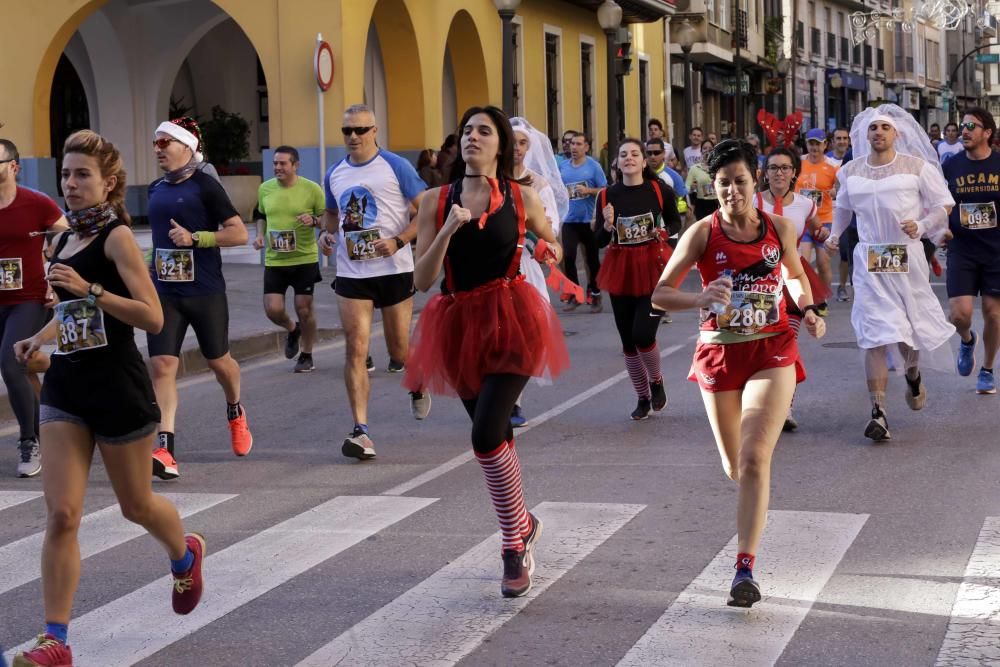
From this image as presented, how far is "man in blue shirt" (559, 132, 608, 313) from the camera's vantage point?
55.1ft

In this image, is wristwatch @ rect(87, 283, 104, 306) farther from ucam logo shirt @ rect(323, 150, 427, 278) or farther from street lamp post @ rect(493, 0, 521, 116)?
street lamp post @ rect(493, 0, 521, 116)

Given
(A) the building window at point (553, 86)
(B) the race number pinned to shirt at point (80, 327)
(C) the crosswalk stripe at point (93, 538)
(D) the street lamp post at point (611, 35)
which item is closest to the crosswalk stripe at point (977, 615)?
(B) the race number pinned to shirt at point (80, 327)

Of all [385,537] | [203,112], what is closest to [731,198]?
[385,537]

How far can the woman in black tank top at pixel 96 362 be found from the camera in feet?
16.1

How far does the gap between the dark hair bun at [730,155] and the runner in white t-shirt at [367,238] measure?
318cm

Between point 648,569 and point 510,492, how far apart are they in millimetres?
647

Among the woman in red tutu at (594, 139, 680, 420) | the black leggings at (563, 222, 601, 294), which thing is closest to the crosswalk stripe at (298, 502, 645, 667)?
the woman in red tutu at (594, 139, 680, 420)

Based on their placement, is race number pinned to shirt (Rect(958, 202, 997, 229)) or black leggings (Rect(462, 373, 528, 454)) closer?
black leggings (Rect(462, 373, 528, 454))

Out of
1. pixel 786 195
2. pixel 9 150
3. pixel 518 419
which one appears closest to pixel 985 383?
pixel 786 195

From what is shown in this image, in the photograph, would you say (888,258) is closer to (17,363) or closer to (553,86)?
(17,363)

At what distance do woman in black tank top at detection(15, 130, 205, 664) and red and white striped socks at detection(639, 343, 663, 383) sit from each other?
5206 mm

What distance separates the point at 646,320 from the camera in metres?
9.98

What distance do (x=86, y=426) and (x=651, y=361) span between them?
18.1ft

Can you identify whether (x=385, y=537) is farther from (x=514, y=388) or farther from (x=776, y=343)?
(x=776, y=343)
